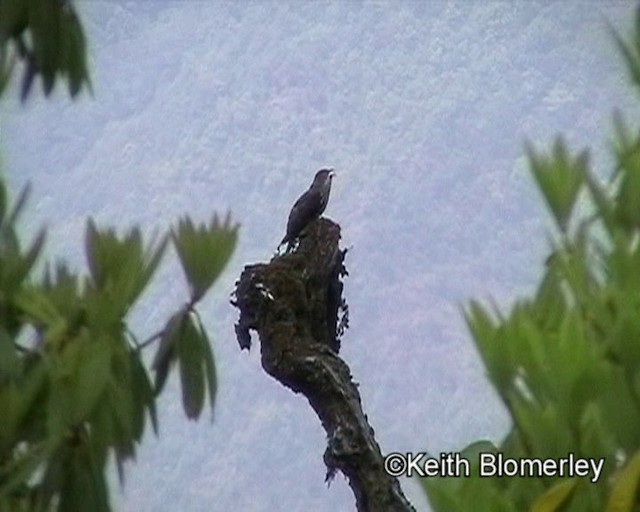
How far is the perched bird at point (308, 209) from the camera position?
0.97m

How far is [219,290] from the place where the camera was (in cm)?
113

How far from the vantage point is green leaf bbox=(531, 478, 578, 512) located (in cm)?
68

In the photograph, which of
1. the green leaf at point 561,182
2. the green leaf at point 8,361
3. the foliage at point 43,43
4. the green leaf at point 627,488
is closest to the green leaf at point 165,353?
the green leaf at point 8,361

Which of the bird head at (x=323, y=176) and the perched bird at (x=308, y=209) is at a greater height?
the bird head at (x=323, y=176)

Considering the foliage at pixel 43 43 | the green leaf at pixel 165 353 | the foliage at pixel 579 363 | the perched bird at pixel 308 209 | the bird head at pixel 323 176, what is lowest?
the foliage at pixel 579 363

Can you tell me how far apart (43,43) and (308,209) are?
0.44 meters

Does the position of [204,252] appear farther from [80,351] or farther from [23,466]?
[23,466]

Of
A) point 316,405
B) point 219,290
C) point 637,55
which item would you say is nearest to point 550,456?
point 316,405

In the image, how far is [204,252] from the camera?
1130 millimetres

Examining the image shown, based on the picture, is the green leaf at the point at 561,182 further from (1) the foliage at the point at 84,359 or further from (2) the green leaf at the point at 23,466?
(2) the green leaf at the point at 23,466

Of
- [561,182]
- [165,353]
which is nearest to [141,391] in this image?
[165,353]

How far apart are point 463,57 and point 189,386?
0.49 metres

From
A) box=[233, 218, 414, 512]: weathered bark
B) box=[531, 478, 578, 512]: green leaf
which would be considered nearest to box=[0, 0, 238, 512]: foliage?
box=[233, 218, 414, 512]: weathered bark

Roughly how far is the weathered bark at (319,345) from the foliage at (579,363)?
53 mm
